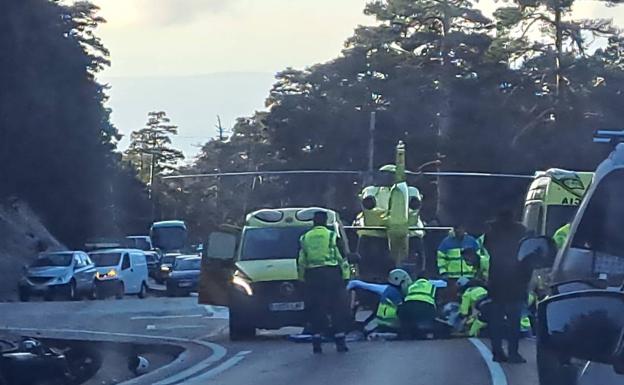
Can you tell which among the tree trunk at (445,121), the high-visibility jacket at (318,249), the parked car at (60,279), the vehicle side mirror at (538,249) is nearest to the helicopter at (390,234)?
the high-visibility jacket at (318,249)

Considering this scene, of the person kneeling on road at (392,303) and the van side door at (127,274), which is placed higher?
the person kneeling on road at (392,303)

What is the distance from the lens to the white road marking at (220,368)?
1485 cm

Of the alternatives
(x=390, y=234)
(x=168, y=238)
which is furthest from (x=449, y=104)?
(x=390, y=234)

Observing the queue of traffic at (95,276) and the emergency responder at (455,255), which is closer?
the emergency responder at (455,255)

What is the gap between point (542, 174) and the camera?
2419 centimetres

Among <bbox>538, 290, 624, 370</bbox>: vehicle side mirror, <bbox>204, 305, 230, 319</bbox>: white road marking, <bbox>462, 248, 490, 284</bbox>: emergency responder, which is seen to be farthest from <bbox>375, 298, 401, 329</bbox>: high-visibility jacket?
<bbox>538, 290, 624, 370</bbox>: vehicle side mirror

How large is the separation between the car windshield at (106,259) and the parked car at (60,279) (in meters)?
1.13

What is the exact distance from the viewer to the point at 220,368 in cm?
1630

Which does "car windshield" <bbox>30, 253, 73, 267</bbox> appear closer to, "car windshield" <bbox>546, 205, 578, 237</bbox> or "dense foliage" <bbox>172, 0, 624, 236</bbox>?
"dense foliage" <bbox>172, 0, 624, 236</bbox>

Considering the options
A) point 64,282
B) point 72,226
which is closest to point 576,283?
point 64,282

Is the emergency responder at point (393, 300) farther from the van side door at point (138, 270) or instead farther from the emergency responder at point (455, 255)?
the van side door at point (138, 270)

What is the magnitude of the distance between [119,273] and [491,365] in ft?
95.4

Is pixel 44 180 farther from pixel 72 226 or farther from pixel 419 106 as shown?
pixel 419 106

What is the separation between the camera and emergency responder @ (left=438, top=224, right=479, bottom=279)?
2173cm
